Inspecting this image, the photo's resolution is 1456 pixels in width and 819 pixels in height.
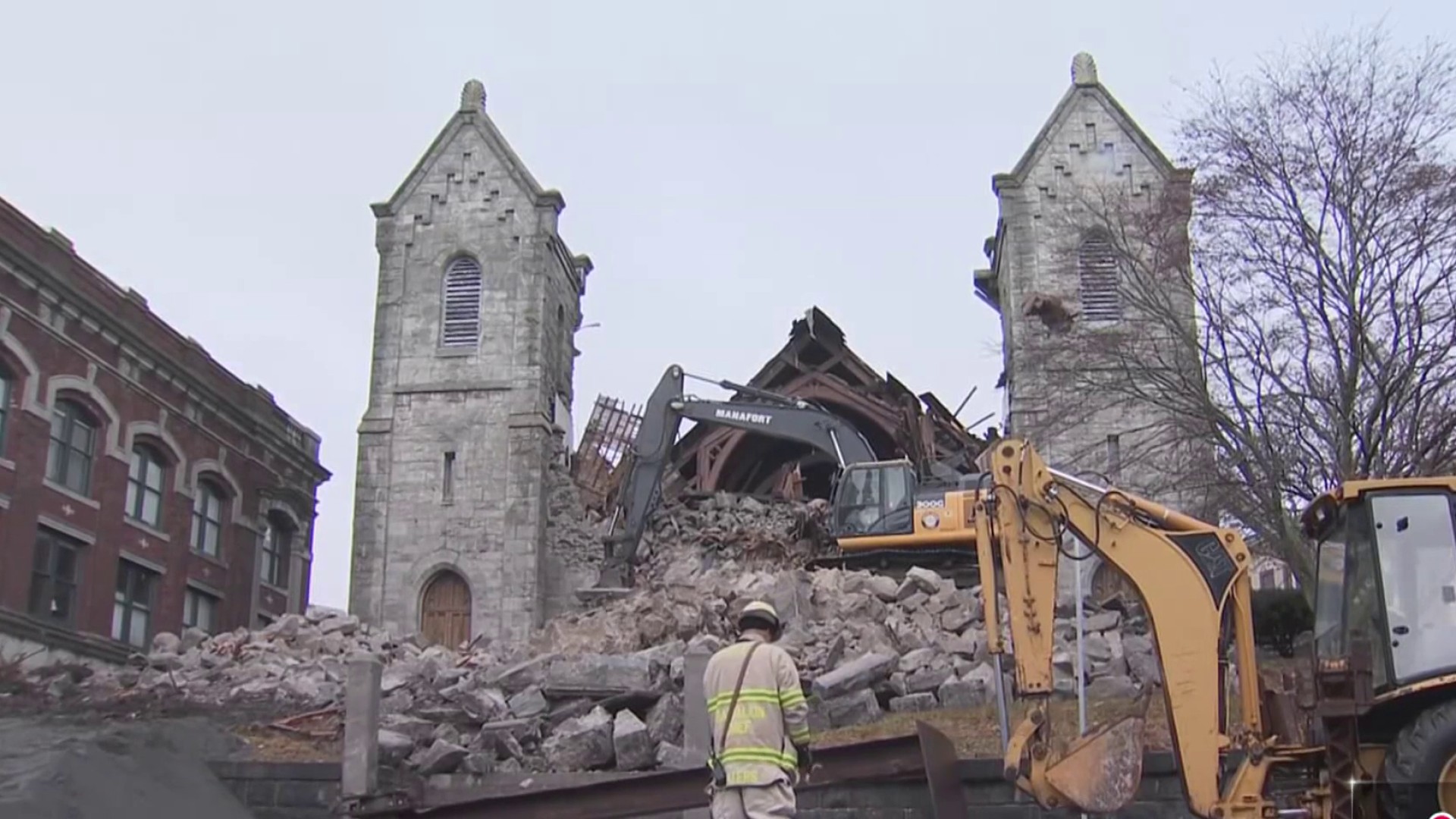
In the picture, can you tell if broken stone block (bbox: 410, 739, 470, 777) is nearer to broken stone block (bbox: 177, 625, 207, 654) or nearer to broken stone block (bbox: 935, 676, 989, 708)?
broken stone block (bbox: 935, 676, 989, 708)

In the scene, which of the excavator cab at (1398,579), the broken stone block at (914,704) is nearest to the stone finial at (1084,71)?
the broken stone block at (914,704)

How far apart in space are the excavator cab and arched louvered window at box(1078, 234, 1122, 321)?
1200 cm

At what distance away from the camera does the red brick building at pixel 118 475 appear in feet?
83.9

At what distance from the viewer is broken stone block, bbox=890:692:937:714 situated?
47.6 ft

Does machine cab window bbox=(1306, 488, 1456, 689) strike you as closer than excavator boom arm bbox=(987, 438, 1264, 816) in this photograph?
Yes

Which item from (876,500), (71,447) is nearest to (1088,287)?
(876,500)

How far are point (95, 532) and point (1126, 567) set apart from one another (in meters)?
23.6

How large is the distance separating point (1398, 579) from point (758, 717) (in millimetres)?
3845

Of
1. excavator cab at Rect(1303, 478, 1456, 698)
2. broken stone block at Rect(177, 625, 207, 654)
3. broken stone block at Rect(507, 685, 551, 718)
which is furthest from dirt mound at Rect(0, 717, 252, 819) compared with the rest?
broken stone block at Rect(177, 625, 207, 654)

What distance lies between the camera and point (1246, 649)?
28.4ft

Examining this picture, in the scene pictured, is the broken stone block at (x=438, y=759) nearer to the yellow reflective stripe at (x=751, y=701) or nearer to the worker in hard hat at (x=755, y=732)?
the worker in hard hat at (x=755, y=732)

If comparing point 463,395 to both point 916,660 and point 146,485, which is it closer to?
point 146,485

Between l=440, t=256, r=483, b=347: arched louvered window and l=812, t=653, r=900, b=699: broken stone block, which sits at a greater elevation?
l=440, t=256, r=483, b=347: arched louvered window

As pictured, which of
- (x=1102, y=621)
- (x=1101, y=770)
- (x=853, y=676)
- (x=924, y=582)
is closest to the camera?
(x=1101, y=770)
